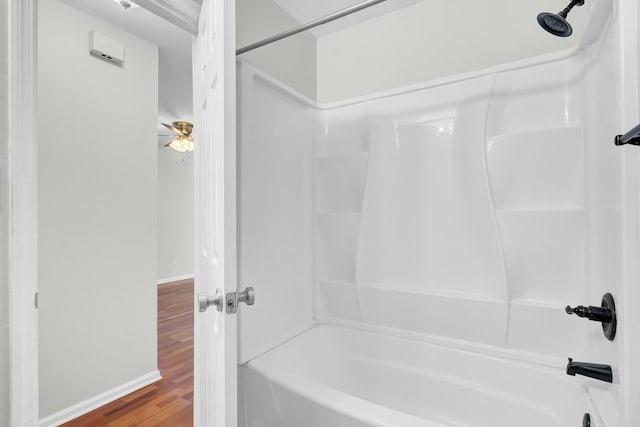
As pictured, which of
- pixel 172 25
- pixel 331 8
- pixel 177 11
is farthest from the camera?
pixel 172 25

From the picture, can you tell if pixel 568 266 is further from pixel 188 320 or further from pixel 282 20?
pixel 188 320

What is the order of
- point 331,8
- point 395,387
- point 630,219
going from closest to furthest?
point 630,219
point 395,387
point 331,8

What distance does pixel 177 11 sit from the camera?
1.27 meters

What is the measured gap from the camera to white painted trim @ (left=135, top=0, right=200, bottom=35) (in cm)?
121

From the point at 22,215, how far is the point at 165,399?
162cm

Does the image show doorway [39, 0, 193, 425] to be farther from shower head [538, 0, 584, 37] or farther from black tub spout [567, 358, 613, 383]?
black tub spout [567, 358, 613, 383]

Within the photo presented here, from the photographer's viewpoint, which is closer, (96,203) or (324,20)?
(324,20)

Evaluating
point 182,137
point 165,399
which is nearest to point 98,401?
point 165,399

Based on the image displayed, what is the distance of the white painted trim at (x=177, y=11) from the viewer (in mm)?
1209

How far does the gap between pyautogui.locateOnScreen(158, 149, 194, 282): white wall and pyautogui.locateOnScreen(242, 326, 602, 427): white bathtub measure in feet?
14.6

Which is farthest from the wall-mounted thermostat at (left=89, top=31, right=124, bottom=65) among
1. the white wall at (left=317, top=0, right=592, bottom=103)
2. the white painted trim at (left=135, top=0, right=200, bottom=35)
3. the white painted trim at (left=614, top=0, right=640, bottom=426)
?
the white painted trim at (left=614, top=0, right=640, bottom=426)

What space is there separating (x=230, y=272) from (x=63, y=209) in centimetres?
169

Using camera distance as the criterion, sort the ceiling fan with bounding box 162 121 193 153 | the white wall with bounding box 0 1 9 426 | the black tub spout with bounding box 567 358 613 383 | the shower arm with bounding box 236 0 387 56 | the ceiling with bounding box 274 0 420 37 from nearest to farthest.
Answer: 1. the black tub spout with bounding box 567 358 613 383
2. the white wall with bounding box 0 1 9 426
3. the shower arm with bounding box 236 0 387 56
4. the ceiling with bounding box 274 0 420 37
5. the ceiling fan with bounding box 162 121 193 153

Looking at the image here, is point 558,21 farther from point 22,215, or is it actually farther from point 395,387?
point 22,215
